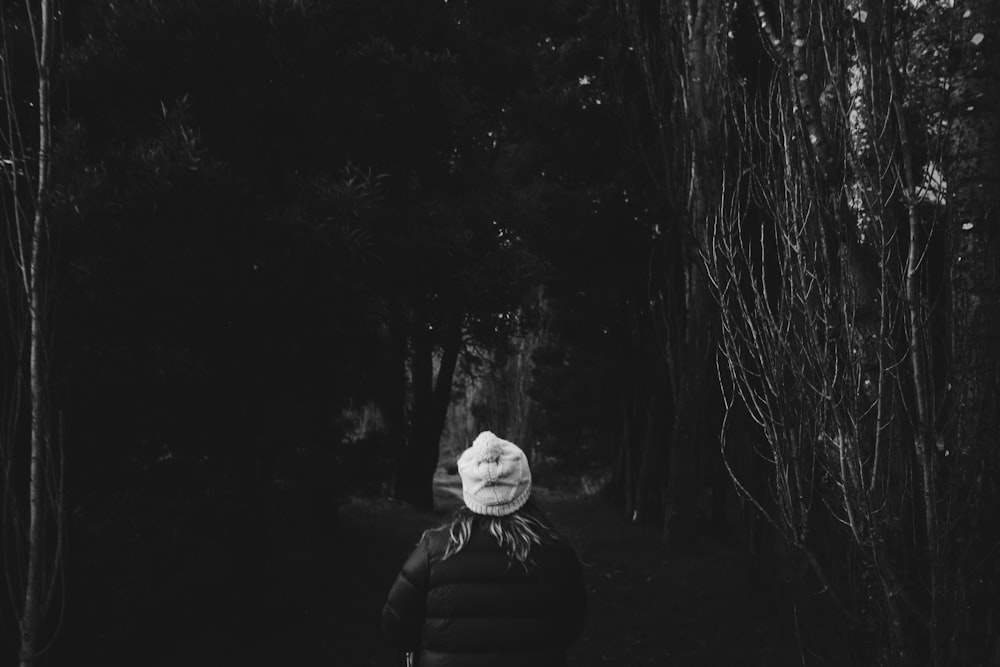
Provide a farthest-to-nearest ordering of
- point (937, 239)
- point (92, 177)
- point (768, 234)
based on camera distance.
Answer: point (768, 234)
point (937, 239)
point (92, 177)

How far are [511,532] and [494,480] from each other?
198 mm

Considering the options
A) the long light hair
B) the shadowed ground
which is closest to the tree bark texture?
the shadowed ground

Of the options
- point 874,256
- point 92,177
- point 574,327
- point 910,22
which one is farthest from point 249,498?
point 574,327

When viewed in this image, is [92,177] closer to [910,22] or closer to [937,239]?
[910,22]

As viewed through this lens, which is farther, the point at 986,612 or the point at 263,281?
the point at 263,281

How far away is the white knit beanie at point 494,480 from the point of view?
10.5ft

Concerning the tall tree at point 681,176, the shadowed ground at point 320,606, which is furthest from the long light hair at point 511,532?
the tall tree at point 681,176

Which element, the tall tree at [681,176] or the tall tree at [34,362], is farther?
the tall tree at [681,176]

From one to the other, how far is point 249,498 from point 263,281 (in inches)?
67.3

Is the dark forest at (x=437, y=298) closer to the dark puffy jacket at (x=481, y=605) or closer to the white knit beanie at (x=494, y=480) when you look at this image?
the white knit beanie at (x=494, y=480)

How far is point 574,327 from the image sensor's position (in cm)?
1462

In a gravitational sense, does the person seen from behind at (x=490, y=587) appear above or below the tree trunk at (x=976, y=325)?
below

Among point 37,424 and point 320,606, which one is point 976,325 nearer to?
point 37,424

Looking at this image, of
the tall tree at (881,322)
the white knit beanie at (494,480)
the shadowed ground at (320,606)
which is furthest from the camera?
the shadowed ground at (320,606)
